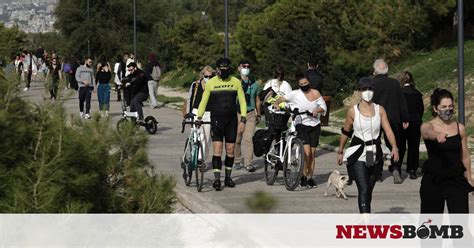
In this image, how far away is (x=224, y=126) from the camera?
12.9 meters

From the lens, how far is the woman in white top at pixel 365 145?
32.2ft

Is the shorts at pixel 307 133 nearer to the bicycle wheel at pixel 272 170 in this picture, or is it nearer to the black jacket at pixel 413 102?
the bicycle wheel at pixel 272 170

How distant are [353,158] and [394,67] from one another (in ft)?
61.2

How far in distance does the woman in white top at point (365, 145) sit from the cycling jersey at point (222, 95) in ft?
9.72

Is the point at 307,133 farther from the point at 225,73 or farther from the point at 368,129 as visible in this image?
the point at 368,129

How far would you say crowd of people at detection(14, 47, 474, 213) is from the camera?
326 inches

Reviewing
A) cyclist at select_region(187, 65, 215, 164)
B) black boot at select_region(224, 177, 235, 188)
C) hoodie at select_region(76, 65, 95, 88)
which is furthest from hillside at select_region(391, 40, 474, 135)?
hoodie at select_region(76, 65, 95, 88)

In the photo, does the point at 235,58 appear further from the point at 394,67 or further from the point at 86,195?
the point at 86,195

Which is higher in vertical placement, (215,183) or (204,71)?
(204,71)

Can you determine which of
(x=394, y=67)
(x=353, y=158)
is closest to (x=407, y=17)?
(x=394, y=67)

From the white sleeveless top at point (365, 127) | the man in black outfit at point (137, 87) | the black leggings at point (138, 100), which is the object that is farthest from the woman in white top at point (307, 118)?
the man in black outfit at point (137, 87)

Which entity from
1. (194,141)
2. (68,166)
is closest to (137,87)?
(194,141)

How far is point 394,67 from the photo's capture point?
2812 centimetres

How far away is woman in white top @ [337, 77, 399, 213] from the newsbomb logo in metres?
0.22
